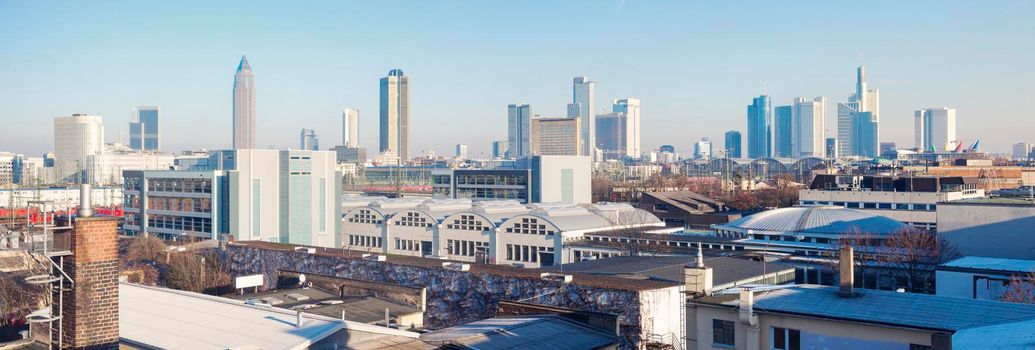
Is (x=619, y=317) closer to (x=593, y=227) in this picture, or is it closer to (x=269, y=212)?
(x=593, y=227)

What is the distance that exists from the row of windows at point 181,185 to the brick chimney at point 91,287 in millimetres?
40428

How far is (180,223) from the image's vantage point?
53812 millimetres

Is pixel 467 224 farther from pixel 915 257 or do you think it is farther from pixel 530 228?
pixel 915 257

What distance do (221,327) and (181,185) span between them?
3947 cm

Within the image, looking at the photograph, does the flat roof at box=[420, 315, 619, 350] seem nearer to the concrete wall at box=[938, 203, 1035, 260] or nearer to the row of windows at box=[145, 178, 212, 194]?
the concrete wall at box=[938, 203, 1035, 260]

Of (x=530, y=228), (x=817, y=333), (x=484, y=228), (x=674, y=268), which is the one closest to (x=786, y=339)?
(x=817, y=333)

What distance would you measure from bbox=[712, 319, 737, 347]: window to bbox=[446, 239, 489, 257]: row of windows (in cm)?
3082

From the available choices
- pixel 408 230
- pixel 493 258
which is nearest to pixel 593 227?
pixel 493 258

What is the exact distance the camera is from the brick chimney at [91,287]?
12.1 metres

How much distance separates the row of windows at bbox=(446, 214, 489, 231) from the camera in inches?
1981

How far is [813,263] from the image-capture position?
109ft

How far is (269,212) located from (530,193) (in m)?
28.1

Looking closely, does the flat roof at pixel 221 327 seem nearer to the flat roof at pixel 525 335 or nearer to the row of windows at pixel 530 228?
the flat roof at pixel 525 335

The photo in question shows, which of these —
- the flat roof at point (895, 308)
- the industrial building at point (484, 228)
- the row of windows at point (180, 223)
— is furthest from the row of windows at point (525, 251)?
the flat roof at point (895, 308)
